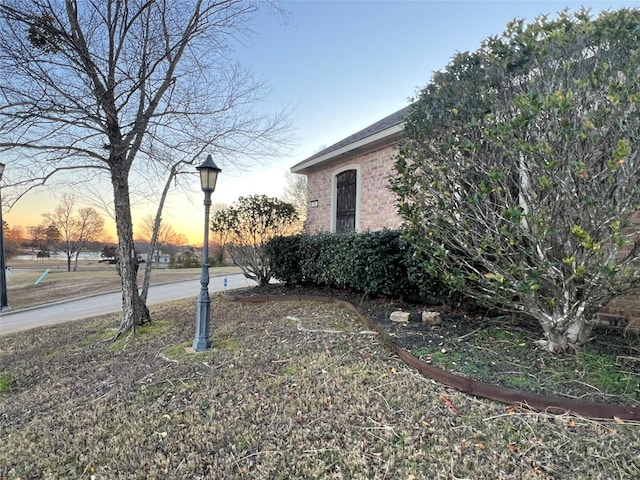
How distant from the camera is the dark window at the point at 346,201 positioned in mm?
8695

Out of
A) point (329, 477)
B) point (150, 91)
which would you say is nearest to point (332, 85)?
point (150, 91)

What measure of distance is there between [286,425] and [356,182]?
6761 mm

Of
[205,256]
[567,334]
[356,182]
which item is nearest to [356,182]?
[356,182]

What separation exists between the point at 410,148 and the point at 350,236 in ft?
A: 7.41

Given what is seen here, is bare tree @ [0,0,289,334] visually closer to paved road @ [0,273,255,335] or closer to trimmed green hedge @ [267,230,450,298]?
trimmed green hedge @ [267,230,450,298]

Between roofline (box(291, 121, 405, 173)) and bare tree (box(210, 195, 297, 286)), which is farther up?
roofline (box(291, 121, 405, 173))

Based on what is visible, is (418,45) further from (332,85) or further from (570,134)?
(570,134)

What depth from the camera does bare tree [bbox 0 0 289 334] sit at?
517 centimetres

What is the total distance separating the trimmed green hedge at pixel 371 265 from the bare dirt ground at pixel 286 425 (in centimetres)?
119

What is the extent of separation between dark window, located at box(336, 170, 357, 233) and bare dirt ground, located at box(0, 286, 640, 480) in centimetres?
486

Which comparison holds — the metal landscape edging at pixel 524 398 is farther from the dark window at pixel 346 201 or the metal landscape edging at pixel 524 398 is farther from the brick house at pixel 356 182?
the dark window at pixel 346 201

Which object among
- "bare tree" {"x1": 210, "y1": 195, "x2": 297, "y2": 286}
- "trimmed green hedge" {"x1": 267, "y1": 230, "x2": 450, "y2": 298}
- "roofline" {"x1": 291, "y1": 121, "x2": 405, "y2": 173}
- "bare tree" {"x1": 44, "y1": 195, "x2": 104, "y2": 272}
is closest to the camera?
"trimmed green hedge" {"x1": 267, "y1": 230, "x2": 450, "y2": 298}

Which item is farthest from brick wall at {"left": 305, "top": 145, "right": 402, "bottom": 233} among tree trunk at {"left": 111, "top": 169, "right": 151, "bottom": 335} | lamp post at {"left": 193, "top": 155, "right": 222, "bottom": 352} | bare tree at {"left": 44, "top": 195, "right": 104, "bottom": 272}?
bare tree at {"left": 44, "top": 195, "right": 104, "bottom": 272}

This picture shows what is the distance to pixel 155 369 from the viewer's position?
12.3ft
